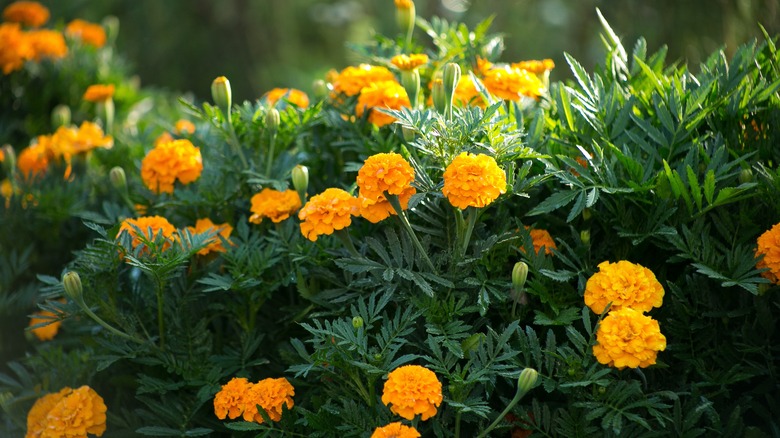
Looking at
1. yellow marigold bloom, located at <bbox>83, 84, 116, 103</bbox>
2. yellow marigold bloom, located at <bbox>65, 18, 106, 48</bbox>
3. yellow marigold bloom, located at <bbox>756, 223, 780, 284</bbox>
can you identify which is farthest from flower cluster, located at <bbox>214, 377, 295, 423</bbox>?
yellow marigold bloom, located at <bbox>65, 18, 106, 48</bbox>

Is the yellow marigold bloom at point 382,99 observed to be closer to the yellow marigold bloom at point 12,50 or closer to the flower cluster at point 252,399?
the flower cluster at point 252,399

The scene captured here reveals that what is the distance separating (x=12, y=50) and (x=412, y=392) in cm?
185

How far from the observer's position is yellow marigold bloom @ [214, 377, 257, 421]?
50.2 inches

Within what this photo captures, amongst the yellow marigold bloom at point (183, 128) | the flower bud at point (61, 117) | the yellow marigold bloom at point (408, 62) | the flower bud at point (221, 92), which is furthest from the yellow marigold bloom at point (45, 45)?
the yellow marigold bloom at point (408, 62)

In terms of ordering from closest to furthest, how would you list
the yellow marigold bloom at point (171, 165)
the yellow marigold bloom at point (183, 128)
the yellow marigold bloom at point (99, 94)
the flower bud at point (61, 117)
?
the yellow marigold bloom at point (171, 165)
the yellow marigold bloom at point (183, 128)
the yellow marigold bloom at point (99, 94)
the flower bud at point (61, 117)

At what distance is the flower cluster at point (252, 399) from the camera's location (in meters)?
1.27

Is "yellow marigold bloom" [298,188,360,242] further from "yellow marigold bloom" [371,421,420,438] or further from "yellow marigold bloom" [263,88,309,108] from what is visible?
"yellow marigold bloom" [263,88,309,108]

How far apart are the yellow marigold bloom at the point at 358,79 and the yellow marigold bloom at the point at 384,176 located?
457 millimetres

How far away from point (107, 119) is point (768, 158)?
5.60ft

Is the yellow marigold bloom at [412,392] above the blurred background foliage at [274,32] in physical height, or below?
above

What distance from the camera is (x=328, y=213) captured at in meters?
1.27

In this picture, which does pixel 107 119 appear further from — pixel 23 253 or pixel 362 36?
pixel 362 36

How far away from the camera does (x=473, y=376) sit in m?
1.16

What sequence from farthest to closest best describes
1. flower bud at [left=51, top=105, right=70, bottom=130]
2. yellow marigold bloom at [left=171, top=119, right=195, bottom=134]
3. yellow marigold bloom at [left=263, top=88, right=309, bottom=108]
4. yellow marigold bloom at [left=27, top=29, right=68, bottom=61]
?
1. yellow marigold bloom at [left=27, top=29, right=68, bottom=61]
2. flower bud at [left=51, top=105, right=70, bottom=130]
3. yellow marigold bloom at [left=171, top=119, right=195, bottom=134]
4. yellow marigold bloom at [left=263, top=88, right=309, bottom=108]
